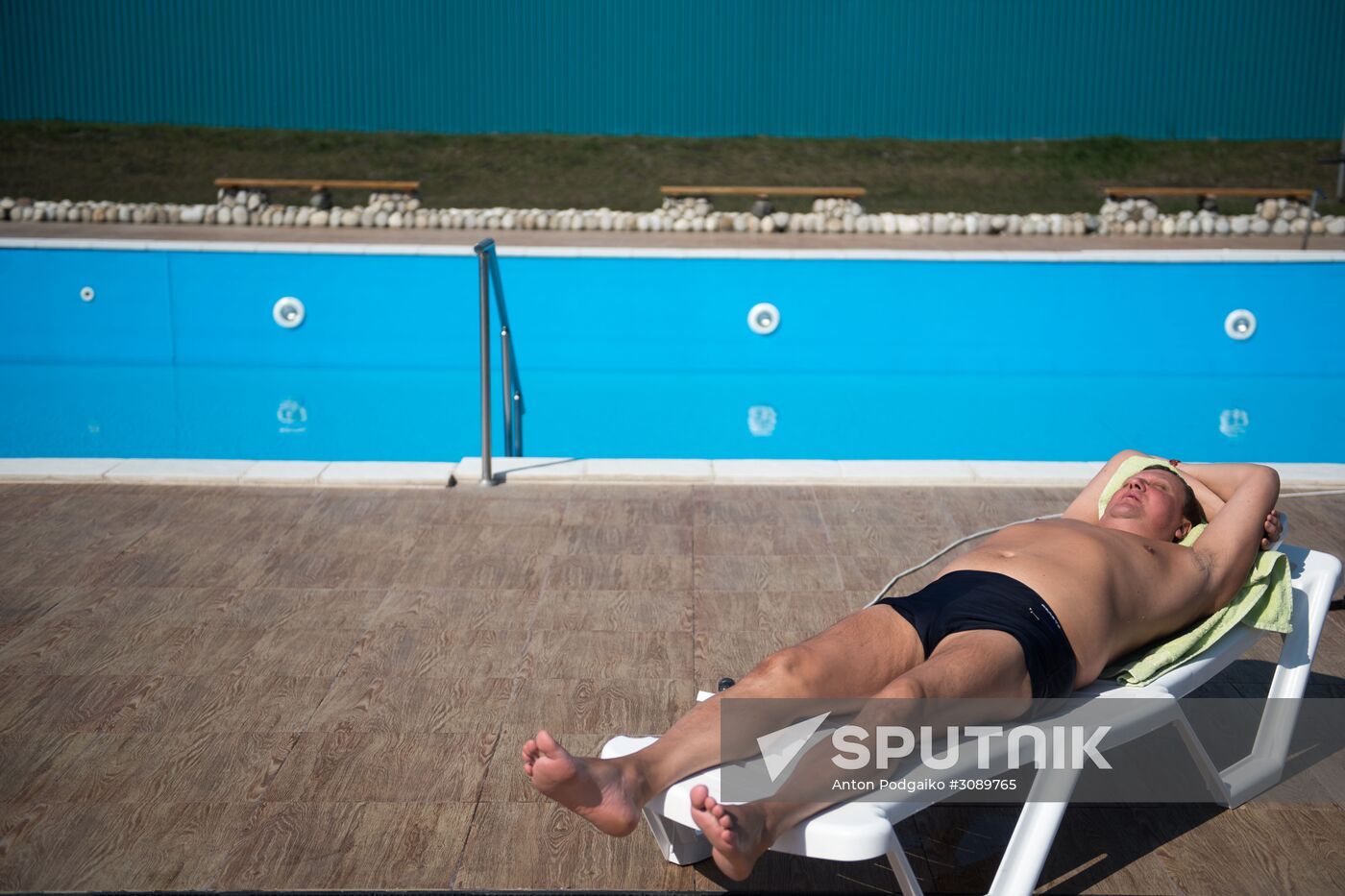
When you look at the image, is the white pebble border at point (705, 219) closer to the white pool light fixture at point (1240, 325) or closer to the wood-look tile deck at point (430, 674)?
the white pool light fixture at point (1240, 325)

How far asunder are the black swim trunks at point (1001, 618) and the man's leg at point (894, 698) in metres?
0.03

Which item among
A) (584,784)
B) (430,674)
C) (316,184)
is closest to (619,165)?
(316,184)

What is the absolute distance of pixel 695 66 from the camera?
52.6 ft

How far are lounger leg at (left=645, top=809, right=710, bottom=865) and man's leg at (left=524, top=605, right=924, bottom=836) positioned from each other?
0.19 m

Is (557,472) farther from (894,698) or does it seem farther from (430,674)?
(894,698)

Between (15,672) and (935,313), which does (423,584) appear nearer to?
(15,672)

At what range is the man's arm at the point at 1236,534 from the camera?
246 cm

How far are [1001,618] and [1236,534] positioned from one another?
667 mm

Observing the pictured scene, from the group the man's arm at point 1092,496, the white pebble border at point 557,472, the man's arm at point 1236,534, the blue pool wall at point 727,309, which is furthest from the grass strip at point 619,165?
the man's arm at point 1236,534

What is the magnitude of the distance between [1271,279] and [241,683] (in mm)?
7329

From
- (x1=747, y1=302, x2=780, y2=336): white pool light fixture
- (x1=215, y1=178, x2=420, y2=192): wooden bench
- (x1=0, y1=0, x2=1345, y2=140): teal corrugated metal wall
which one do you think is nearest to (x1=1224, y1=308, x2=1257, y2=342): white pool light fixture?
(x1=747, y1=302, x2=780, y2=336): white pool light fixture

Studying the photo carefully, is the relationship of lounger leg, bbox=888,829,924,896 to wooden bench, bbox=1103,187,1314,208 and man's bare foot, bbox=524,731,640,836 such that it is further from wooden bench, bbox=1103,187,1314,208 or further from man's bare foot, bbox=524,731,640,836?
wooden bench, bbox=1103,187,1314,208

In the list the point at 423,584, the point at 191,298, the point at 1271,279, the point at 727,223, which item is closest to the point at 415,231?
the point at 727,223

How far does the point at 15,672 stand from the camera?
114 inches
